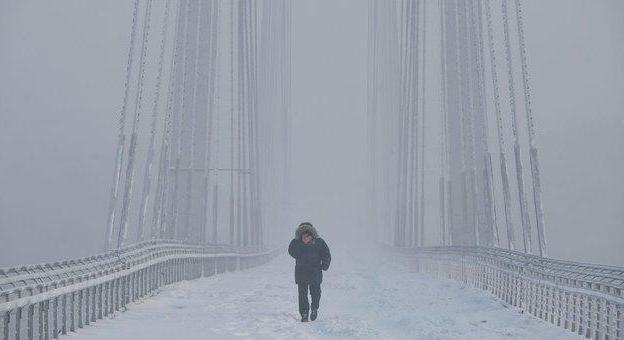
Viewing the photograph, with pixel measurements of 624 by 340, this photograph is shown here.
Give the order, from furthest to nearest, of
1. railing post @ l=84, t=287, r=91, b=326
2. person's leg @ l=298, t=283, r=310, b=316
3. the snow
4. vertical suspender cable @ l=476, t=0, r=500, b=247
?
vertical suspender cable @ l=476, t=0, r=500, b=247 < person's leg @ l=298, t=283, r=310, b=316 < railing post @ l=84, t=287, r=91, b=326 < the snow

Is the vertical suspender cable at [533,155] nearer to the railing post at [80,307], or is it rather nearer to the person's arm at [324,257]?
the person's arm at [324,257]

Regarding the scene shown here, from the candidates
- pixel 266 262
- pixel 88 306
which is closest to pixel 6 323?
pixel 88 306

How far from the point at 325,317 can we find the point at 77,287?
3.93 metres

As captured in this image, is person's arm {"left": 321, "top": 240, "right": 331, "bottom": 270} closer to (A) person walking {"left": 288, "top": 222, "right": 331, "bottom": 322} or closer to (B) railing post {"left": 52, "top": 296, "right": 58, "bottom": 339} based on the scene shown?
(A) person walking {"left": 288, "top": 222, "right": 331, "bottom": 322}

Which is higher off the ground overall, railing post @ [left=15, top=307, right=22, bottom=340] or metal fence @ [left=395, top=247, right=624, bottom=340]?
metal fence @ [left=395, top=247, right=624, bottom=340]

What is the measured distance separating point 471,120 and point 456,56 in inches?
91.7

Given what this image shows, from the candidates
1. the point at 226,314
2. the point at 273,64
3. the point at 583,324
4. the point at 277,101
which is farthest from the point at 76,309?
the point at 277,101

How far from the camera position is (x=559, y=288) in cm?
1288

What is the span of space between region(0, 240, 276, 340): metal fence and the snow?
0.27 m

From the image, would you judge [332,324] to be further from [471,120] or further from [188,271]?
[471,120]

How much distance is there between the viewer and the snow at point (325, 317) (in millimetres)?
11141

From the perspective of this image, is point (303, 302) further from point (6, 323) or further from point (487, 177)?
point (487, 177)

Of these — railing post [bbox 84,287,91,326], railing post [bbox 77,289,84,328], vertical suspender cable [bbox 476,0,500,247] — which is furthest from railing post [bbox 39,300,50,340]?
vertical suspender cable [bbox 476,0,500,247]

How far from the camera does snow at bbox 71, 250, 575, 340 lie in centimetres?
1114
